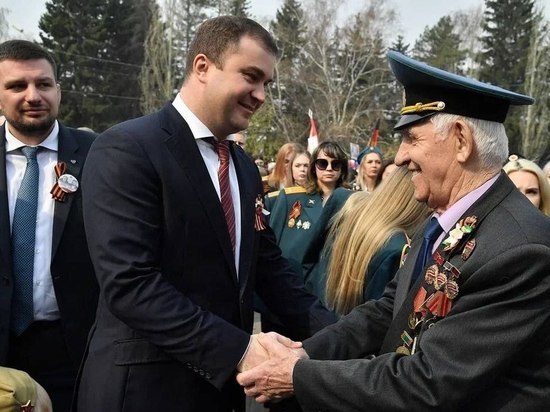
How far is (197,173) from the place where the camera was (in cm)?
250

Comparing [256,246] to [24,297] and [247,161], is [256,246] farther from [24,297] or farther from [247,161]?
[24,297]

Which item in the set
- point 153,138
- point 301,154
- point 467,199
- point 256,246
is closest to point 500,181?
point 467,199

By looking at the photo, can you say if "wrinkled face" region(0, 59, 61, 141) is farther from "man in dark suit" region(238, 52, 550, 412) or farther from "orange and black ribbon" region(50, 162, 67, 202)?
"man in dark suit" region(238, 52, 550, 412)

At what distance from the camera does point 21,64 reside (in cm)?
341

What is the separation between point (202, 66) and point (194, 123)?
234 millimetres

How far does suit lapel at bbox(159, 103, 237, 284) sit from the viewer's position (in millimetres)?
2471

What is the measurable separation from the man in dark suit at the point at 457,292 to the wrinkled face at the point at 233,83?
0.57m

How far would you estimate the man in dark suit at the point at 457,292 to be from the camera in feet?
6.20

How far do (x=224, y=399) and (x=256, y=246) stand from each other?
625 millimetres

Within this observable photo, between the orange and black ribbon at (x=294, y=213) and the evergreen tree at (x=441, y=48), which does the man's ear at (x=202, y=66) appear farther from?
the evergreen tree at (x=441, y=48)

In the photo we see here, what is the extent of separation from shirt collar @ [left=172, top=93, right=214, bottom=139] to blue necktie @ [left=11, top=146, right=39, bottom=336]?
41.4 inches

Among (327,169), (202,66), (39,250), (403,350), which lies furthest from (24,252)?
(327,169)

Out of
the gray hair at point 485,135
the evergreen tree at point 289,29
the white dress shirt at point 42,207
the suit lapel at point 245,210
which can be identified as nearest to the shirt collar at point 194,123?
the suit lapel at point 245,210

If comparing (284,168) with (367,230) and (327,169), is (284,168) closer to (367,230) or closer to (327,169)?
(327,169)
